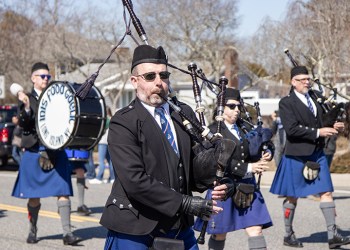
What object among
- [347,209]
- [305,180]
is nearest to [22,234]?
[305,180]

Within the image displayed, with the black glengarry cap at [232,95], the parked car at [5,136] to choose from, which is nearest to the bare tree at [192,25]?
the parked car at [5,136]

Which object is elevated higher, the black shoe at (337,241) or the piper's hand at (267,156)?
the piper's hand at (267,156)

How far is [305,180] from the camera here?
337 inches

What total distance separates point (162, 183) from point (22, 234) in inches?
214

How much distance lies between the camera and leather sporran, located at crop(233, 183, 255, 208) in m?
6.75

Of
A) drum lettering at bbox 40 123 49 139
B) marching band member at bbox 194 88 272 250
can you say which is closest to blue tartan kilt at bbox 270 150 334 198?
marching band member at bbox 194 88 272 250

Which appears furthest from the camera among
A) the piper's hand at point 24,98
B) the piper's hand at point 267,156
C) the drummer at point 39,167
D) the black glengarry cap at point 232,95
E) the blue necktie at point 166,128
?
the drummer at point 39,167

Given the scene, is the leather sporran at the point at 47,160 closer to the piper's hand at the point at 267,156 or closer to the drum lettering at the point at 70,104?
the drum lettering at the point at 70,104

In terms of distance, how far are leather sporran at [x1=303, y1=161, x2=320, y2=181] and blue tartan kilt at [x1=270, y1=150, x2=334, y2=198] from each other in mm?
39

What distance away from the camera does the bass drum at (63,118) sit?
8.36 metres

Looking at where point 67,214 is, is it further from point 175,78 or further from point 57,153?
point 175,78

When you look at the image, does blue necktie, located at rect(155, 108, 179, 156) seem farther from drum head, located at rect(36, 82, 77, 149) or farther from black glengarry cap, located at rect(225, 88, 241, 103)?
drum head, located at rect(36, 82, 77, 149)

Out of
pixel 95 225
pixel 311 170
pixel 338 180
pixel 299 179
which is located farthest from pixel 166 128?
pixel 338 180

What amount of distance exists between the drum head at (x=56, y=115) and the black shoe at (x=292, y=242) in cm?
258
